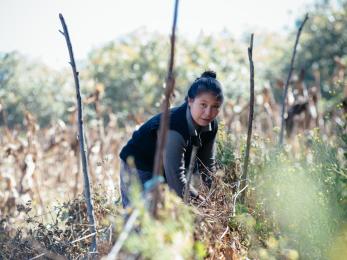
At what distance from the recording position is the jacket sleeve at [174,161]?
3264mm

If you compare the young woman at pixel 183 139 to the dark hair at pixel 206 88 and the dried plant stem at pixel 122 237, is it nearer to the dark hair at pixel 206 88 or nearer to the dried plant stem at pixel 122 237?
the dark hair at pixel 206 88

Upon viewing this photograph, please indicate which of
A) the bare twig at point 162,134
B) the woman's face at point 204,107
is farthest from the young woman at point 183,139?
the bare twig at point 162,134

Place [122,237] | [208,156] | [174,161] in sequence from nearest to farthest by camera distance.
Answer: [122,237], [174,161], [208,156]

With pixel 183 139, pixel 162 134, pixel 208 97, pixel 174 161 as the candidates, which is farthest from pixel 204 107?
pixel 162 134

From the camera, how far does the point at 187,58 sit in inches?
566

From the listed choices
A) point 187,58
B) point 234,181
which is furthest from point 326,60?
point 234,181

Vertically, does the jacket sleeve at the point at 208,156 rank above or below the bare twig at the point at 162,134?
below

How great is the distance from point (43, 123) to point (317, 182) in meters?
15.6

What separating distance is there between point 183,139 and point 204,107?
24cm

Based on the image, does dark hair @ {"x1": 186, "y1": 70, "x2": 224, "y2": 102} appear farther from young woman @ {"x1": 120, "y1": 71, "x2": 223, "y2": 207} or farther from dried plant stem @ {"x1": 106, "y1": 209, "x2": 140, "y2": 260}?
dried plant stem @ {"x1": 106, "y1": 209, "x2": 140, "y2": 260}

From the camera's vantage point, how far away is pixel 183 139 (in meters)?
3.31

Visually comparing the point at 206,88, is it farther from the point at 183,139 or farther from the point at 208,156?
the point at 208,156

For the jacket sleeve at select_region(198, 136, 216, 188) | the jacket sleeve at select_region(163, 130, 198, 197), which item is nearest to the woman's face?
the jacket sleeve at select_region(163, 130, 198, 197)

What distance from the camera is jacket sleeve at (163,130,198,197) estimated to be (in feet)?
10.7
